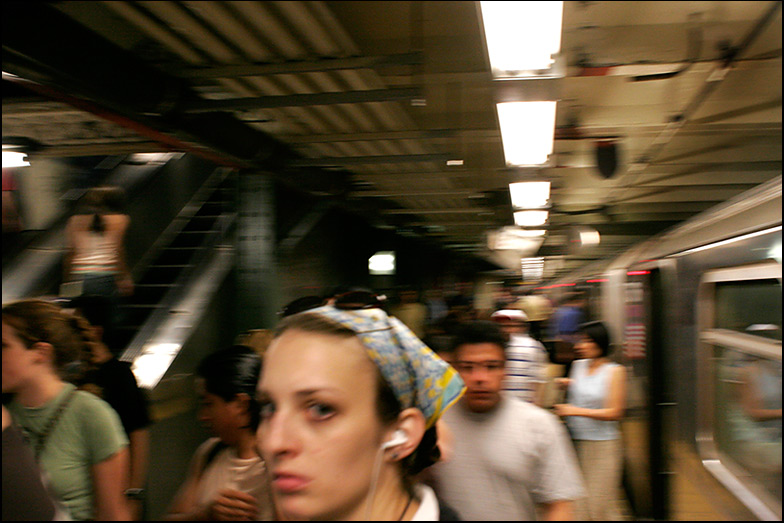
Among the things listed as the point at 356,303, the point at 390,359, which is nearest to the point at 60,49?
the point at 356,303

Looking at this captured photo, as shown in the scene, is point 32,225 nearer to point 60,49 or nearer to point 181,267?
point 181,267

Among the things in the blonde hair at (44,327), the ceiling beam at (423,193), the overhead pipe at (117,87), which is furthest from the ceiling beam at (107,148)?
the blonde hair at (44,327)

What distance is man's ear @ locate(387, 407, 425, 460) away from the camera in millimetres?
1280

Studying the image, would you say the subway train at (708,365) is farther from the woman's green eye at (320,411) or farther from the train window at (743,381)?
the woman's green eye at (320,411)

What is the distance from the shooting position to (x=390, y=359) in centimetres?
127

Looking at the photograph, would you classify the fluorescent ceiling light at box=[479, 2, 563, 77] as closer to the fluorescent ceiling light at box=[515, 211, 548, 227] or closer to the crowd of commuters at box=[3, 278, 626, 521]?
the fluorescent ceiling light at box=[515, 211, 548, 227]

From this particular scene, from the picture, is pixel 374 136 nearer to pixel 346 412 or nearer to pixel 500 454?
pixel 500 454

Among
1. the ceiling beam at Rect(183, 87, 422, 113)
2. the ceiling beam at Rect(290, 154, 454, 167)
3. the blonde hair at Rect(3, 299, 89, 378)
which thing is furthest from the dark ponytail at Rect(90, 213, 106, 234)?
the blonde hair at Rect(3, 299, 89, 378)

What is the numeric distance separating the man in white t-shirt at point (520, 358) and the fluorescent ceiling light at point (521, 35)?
3.87 ft

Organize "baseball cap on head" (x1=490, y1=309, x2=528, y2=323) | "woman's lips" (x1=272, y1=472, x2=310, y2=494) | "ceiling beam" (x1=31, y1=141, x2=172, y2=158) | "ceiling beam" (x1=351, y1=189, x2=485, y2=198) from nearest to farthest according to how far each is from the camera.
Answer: "woman's lips" (x1=272, y1=472, x2=310, y2=494) < "ceiling beam" (x1=351, y1=189, x2=485, y2=198) < "ceiling beam" (x1=31, y1=141, x2=172, y2=158) < "baseball cap on head" (x1=490, y1=309, x2=528, y2=323)

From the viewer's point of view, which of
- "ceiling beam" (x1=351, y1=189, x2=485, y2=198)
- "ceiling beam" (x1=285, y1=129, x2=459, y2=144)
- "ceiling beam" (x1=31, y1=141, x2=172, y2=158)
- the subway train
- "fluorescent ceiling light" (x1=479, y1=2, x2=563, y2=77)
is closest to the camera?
"fluorescent ceiling light" (x1=479, y1=2, x2=563, y2=77)

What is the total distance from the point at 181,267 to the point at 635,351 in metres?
4.00

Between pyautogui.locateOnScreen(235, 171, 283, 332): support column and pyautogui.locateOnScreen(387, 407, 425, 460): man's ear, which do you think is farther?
pyautogui.locateOnScreen(235, 171, 283, 332): support column

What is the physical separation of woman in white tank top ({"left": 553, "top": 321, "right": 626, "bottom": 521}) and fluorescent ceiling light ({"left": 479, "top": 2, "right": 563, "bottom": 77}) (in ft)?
7.21
